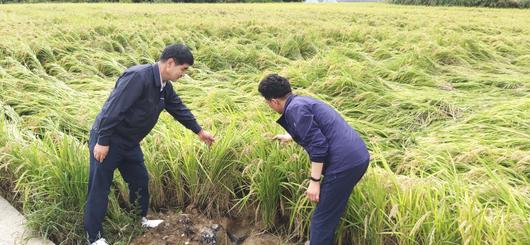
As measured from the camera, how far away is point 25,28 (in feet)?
30.2

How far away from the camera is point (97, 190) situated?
267cm

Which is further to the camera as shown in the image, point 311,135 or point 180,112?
point 180,112

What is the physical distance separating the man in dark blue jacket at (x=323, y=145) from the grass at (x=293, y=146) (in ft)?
0.91

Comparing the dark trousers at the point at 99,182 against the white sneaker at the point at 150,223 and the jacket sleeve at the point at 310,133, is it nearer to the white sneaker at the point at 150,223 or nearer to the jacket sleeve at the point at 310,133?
the white sneaker at the point at 150,223

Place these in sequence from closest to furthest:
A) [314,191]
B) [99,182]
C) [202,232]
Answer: [314,191] < [99,182] < [202,232]

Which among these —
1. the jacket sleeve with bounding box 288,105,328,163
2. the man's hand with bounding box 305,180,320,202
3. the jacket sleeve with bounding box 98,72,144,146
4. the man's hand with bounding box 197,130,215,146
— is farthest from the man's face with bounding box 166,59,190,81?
the man's hand with bounding box 305,180,320,202

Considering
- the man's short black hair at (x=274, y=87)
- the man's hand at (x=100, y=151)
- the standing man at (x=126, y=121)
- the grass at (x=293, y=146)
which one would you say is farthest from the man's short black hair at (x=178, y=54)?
the grass at (x=293, y=146)

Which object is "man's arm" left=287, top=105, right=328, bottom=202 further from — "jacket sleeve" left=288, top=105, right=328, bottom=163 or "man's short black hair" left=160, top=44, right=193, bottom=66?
"man's short black hair" left=160, top=44, right=193, bottom=66

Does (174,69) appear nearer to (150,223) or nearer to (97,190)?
(97,190)

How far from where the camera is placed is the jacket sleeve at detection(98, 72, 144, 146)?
2.47 metres

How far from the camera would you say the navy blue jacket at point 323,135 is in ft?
7.47

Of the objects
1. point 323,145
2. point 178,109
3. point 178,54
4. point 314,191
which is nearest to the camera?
point 323,145

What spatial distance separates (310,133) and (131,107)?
41.6 inches

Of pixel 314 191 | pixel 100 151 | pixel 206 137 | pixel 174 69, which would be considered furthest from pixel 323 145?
pixel 100 151
